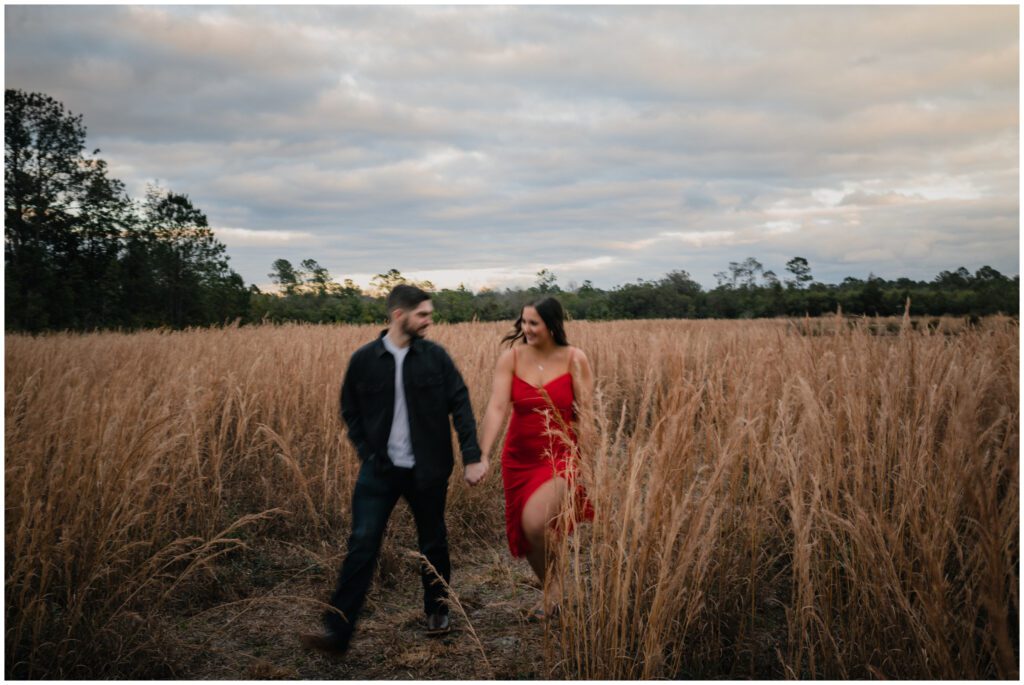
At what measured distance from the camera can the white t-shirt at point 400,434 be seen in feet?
8.97

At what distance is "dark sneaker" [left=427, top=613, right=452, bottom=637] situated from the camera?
2865 millimetres

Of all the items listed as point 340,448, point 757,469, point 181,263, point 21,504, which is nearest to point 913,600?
point 757,469

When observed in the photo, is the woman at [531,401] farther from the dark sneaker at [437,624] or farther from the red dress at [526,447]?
the dark sneaker at [437,624]

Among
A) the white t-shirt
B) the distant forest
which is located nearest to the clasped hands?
the white t-shirt

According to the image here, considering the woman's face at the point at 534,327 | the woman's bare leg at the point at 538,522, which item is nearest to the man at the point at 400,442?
the woman's bare leg at the point at 538,522

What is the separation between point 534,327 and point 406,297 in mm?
730

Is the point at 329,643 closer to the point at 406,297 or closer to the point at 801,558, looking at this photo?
the point at 406,297

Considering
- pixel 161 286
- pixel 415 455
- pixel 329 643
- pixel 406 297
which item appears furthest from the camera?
pixel 161 286

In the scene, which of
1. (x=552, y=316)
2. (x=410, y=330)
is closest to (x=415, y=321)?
(x=410, y=330)

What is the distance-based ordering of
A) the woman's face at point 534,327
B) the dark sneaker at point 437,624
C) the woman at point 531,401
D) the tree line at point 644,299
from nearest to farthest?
the dark sneaker at point 437,624 < the woman at point 531,401 < the woman's face at point 534,327 < the tree line at point 644,299

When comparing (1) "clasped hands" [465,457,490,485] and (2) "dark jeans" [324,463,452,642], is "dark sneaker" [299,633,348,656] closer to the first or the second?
(2) "dark jeans" [324,463,452,642]

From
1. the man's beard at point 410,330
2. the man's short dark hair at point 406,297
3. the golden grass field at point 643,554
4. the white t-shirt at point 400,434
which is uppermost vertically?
the man's short dark hair at point 406,297

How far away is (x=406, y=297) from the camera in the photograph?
2.84 meters

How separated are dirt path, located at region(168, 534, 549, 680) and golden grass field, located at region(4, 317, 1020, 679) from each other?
0.01m
